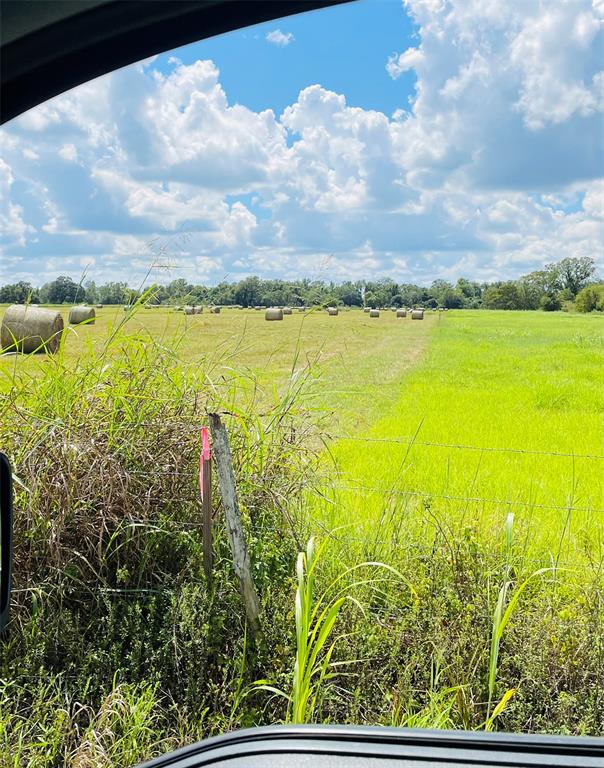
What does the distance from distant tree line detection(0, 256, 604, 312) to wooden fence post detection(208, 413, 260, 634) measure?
65 cm

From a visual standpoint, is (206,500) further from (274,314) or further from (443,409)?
(274,314)

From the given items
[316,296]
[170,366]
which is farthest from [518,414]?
[170,366]

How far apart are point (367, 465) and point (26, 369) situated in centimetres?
187

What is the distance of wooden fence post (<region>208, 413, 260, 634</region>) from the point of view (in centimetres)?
210

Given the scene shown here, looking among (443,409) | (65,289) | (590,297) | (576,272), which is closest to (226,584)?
(65,289)

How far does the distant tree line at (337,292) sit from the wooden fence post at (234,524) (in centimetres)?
65

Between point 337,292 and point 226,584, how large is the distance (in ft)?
3.80

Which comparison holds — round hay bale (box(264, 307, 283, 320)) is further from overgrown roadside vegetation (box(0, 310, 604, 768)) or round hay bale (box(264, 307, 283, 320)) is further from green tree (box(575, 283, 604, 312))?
overgrown roadside vegetation (box(0, 310, 604, 768))

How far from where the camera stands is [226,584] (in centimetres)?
230

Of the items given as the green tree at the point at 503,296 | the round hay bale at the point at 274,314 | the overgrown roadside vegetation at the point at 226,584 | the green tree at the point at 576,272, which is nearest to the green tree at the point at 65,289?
the overgrown roadside vegetation at the point at 226,584

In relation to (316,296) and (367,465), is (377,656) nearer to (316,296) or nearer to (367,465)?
(316,296)

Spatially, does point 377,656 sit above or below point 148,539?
below

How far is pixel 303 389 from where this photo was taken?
2705 mm

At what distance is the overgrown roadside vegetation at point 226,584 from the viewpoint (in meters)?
2.07
